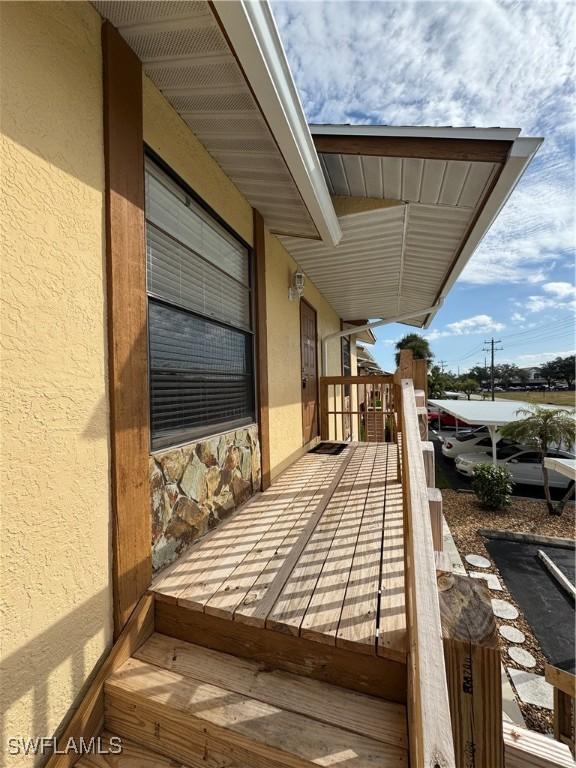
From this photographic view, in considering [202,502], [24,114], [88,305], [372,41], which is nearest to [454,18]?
[372,41]

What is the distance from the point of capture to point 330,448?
214 inches

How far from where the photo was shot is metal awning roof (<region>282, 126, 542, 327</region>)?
2.48 m

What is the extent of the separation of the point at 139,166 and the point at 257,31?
80 centimetres

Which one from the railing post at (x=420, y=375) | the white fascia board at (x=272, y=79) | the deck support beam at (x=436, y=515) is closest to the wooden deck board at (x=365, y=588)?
the deck support beam at (x=436, y=515)

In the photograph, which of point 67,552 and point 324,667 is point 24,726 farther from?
point 324,667

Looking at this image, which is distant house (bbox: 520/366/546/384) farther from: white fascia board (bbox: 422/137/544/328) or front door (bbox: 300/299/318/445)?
white fascia board (bbox: 422/137/544/328)

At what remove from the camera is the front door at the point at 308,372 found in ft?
17.3

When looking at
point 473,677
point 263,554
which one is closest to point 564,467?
point 263,554

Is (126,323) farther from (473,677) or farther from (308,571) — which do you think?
(473,677)

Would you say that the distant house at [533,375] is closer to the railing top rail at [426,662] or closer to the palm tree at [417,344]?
the palm tree at [417,344]

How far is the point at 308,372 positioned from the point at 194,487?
3657mm

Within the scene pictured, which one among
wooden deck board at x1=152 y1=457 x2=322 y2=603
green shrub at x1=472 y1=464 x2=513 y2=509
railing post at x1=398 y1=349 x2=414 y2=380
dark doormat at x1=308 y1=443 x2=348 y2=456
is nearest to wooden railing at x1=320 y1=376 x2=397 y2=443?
dark doormat at x1=308 y1=443 x2=348 y2=456

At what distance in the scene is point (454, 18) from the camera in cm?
232

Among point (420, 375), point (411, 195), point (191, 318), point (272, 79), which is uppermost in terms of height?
point (411, 195)
